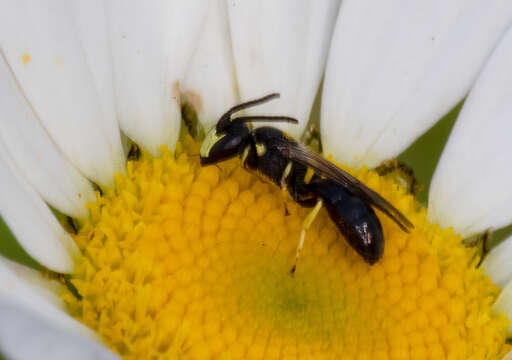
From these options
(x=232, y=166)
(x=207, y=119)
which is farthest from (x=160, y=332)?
(x=207, y=119)

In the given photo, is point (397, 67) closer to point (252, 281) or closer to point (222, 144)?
point (222, 144)

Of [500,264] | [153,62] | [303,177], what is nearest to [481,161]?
[500,264]

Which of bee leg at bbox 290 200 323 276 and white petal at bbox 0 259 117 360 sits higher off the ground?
white petal at bbox 0 259 117 360

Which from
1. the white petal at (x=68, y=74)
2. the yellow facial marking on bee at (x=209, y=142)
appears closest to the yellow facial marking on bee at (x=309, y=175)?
the yellow facial marking on bee at (x=209, y=142)

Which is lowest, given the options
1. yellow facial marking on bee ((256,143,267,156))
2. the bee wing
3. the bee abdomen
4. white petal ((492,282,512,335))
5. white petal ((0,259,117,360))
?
white petal ((492,282,512,335))

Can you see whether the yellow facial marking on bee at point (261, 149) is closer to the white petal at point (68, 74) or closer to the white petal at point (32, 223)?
the white petal at point (68, 74)

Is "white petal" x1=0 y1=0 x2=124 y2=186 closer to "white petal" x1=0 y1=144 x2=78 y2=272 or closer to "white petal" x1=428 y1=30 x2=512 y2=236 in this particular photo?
"white petal" x1=0 y1=144 x2=78 y2=272

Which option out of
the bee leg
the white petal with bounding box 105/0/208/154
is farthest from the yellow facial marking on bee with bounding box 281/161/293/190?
the white petal with bounding box 105/0/208/154

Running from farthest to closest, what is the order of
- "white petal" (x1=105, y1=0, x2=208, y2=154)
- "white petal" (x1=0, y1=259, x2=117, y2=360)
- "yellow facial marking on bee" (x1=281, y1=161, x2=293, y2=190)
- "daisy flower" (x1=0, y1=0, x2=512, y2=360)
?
1. "white petal" (x1=105, y1=0, x2=208, y2=154)
2. "yellow facial marking on bee" (x1=281, y1=161, x2=293, y2=190)
3. "daisy flower" (x1=0, y1=0, x2=512, y2=360)
4. "white petal" (x1=0, y1=259, x2=117, y2=360)
